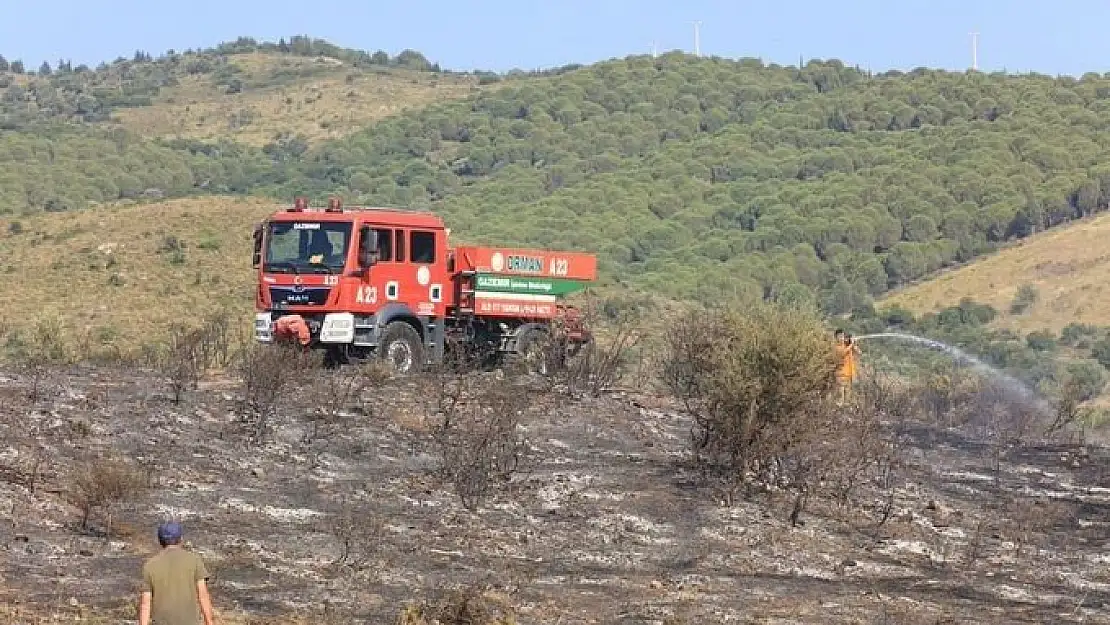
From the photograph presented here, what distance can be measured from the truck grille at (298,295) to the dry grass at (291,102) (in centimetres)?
9474

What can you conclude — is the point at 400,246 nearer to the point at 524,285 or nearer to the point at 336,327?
the point at 336,327

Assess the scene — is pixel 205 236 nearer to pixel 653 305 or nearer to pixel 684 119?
pixel 653 305

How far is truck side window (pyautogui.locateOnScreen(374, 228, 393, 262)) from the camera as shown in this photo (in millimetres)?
26297

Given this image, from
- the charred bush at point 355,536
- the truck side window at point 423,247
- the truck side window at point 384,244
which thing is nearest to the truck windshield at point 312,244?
the truck side window at point 384,244

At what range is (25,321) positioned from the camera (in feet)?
150

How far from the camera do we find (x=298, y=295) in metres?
26.0

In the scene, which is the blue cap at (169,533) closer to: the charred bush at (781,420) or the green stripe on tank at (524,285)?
the charred bush at (781,420)

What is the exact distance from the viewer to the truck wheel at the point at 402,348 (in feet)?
86.4

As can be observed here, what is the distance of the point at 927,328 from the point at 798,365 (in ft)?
164

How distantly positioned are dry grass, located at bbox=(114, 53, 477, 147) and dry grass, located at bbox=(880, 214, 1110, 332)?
51.9 m

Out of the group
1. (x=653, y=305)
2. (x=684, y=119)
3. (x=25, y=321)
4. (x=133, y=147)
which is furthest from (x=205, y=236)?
(x=684, y=119)

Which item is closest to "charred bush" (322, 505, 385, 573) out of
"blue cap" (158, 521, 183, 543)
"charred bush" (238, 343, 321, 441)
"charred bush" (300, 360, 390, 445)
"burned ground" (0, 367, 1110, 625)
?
"burned ground" (0, 367, 1110, 625)

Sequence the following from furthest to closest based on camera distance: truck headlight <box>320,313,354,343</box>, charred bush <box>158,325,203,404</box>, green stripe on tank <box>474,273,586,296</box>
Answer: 1. green stripe on tank <box>474,273,586,296</box>
2. truck headlight <box>320,313,354,343</box>
3. charred bush <box>158,325,203,404</box>

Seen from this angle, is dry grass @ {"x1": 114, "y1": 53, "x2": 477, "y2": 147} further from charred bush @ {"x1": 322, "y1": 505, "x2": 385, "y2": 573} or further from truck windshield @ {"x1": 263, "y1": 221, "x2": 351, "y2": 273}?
charred bush @ {"x1": 322, "y1": 505, "x2": 385, "y2": 573}
